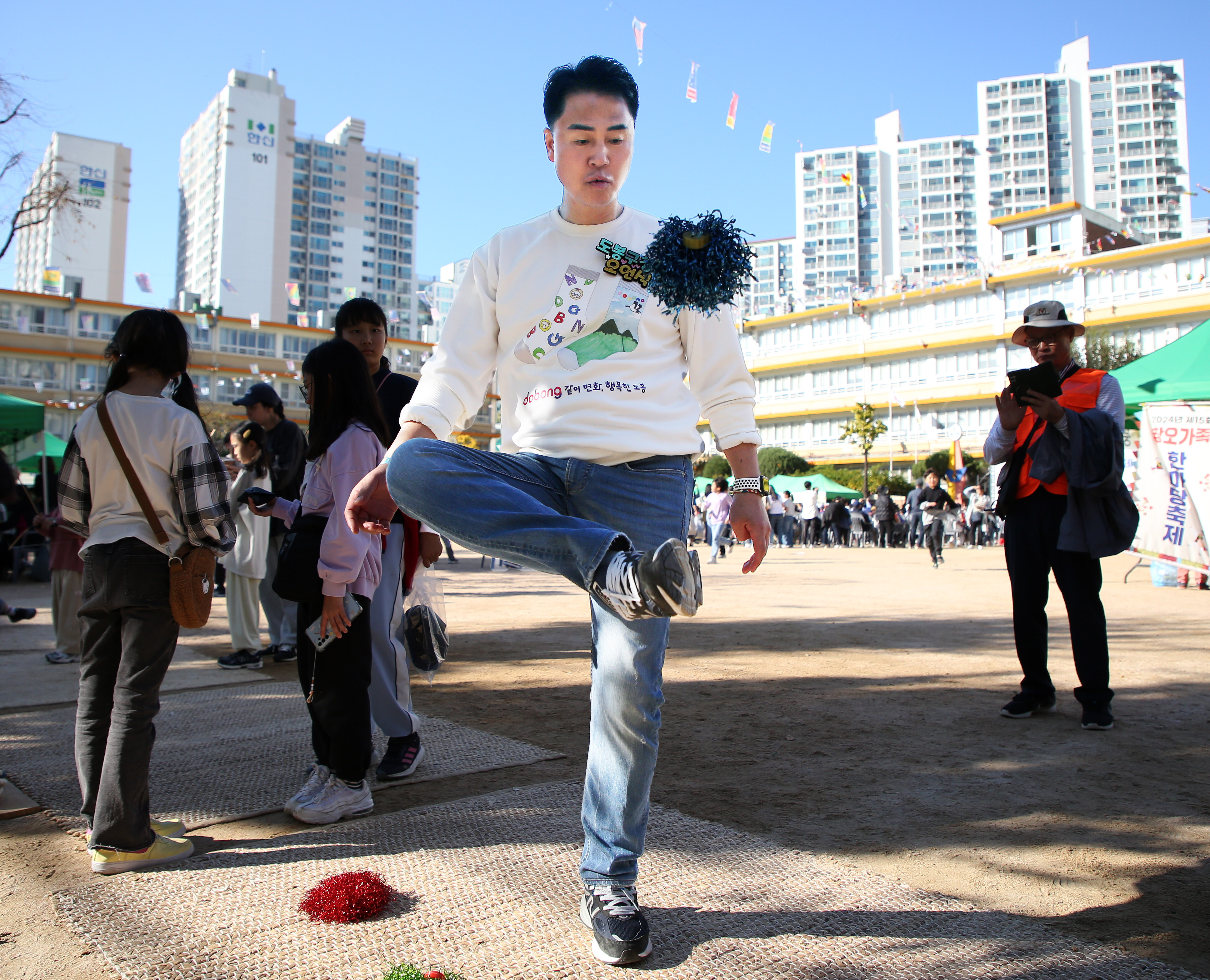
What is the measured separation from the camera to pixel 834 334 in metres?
64.2

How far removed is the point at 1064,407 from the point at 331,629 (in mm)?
3619

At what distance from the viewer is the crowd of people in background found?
78.6 ft

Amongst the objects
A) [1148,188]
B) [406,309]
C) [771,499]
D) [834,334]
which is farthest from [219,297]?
[1148,188]

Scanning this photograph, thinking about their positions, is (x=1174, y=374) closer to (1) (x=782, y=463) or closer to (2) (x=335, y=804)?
(2) (x=335, y=804)

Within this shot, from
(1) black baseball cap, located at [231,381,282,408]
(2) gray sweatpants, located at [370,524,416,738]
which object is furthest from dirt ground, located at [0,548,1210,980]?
(1) black baseball cap, located at [231,381,282,408]

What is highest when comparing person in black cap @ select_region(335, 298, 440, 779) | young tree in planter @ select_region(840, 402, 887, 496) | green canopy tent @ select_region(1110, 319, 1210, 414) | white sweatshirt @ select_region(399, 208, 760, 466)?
A: young tree in planter @ select_region(840, 402, 887, 496)

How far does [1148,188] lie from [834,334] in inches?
2996

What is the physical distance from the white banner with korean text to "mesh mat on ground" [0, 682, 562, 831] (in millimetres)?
8683

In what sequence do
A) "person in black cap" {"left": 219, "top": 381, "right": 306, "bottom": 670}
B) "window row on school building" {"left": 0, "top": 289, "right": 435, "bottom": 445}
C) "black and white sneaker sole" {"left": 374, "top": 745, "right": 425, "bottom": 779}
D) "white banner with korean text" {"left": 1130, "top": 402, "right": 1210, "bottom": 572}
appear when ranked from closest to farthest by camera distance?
"black and white sneaker sole" {"left": 374, "top": 745, "right": 425, "bottom": 779}, "person in black cap" {"left": 219, "top": 381, "right": 306, "bottom": 670}, "white banner with korean text" {"left": 1130, "top": 402, "right": 1210, "bottom": 572}, "window row on school building" {"left": 0, "top": 289, "right": 435, "bottom": 445}

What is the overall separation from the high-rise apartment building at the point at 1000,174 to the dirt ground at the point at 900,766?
94314 millimetres

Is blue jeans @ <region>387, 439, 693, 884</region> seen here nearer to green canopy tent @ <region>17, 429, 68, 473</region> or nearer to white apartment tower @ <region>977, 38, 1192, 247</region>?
green canopy tent @ <region>17, 429, 68, 473</region>

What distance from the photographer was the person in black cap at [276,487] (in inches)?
205

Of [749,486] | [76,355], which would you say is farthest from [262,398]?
[76,355]

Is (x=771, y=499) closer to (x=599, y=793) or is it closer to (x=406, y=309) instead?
(x=599, y=793)
